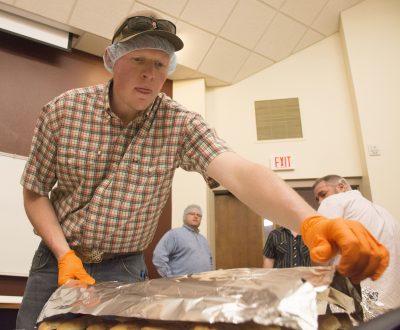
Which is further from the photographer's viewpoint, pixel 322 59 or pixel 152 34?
pixel 322 59

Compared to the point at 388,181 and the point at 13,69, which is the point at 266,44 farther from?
the point at 13,69

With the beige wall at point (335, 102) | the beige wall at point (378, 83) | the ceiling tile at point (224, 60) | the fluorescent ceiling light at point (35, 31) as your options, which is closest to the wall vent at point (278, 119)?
the beige wall at point (335, 102)

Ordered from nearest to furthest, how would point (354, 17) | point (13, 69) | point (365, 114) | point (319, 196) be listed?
point (319, 196) < point (13, 69) < point (365, 114) < point (354, 17)

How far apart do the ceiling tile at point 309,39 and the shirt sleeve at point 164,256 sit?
8.14ft

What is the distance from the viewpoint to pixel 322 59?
391 centimetres

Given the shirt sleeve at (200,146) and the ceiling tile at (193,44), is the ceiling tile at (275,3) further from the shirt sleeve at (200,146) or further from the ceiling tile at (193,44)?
the shirt sleeve at (200,146)

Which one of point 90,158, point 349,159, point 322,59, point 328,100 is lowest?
point 90,158

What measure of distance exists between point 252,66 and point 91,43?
1654 mm

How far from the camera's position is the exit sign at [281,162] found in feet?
11.8

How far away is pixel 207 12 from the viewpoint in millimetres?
3262

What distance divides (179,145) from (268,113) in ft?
9.70

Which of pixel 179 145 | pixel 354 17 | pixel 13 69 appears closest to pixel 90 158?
pixel 179 145

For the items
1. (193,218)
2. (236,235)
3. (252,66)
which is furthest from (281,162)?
(193,218)

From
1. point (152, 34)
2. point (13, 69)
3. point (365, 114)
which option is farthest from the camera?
point (365, 114)
